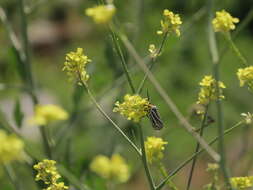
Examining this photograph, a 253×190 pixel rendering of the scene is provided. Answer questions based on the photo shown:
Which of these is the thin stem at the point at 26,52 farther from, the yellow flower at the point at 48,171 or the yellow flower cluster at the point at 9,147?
the yellow flower cluster at the point at 9,147

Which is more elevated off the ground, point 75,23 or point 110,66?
point 75,23

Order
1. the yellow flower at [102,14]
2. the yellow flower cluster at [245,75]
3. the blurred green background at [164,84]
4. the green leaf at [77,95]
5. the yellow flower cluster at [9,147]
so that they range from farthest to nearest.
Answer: the blurred green background at [164,84]
the green leaf at [77,95]
the yellow flower cluster at [245,75]
the yellow flower at [102,14]
the yellow flower cluster at [9,147]

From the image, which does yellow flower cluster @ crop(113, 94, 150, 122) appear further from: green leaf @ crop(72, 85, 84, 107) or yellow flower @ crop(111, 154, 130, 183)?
green leaf @ crop(72, 85, 84, 107)

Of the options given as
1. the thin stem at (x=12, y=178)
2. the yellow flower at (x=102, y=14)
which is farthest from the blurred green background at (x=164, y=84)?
the yellow flower at (x=102, y=14)

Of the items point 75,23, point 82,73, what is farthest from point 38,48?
point 82,73

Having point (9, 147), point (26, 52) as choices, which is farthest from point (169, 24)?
point (26, 52)

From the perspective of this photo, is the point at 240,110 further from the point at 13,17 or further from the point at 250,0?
the point at 13,17

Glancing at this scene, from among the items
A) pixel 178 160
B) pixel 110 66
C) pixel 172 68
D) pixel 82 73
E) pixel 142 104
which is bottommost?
pixel 142 104

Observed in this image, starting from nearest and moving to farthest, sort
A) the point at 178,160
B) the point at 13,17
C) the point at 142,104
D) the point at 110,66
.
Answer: the point at 142,104 → the point at 110,66 → the point at 178,160 → the point at 13,17


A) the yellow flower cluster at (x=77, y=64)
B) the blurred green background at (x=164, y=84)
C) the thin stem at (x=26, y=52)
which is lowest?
the yellow flower cluster at (x=77, y=64)
